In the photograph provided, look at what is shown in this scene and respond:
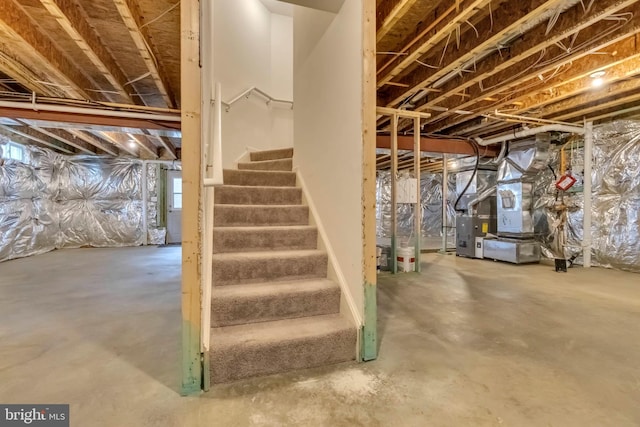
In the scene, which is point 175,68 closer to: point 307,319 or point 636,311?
point 307,319

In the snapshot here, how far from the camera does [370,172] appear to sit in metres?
1.78

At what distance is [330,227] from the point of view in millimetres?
2279

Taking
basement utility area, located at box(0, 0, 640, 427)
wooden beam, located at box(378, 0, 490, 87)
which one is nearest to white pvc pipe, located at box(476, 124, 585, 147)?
basement utility area, located at box(0, 0, 640, 427)

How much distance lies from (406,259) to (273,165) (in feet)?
7.69

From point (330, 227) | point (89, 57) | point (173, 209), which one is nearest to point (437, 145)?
point (330, 227)

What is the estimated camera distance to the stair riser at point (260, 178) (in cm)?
297

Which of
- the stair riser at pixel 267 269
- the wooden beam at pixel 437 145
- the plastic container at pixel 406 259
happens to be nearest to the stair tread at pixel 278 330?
the stair riser at pixel 267 269

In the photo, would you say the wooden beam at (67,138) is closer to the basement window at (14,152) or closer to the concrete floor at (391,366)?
the basement window at (14,152)

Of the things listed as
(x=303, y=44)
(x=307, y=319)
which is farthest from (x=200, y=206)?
(x=303, y=44)

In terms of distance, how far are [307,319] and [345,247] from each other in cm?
52

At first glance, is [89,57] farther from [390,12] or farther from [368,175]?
[368,175]

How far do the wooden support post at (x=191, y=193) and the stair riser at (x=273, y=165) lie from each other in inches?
75.1

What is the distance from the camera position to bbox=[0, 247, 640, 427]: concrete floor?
1.36 metres

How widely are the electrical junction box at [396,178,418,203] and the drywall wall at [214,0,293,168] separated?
187cm
